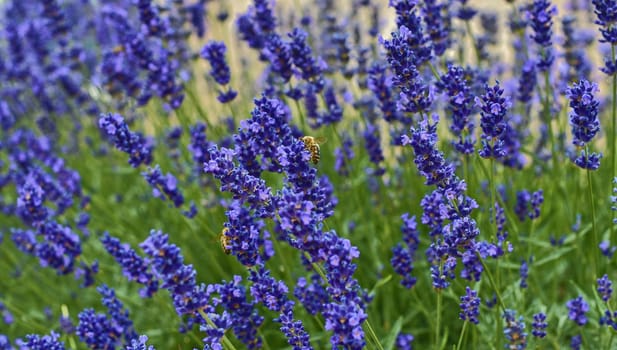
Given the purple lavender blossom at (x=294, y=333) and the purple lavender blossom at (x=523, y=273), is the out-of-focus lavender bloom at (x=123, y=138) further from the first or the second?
the purple lavender blossom at (x=523, y=273)

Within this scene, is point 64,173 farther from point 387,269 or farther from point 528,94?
point 528,94

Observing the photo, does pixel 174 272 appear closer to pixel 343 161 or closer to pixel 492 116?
pixel 492 116

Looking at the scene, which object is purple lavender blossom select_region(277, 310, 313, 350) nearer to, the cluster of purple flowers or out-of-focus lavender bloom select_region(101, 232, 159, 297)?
the cluster of purple flowers

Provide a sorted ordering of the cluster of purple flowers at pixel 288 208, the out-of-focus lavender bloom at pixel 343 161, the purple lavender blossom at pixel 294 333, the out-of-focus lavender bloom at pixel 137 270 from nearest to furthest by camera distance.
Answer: the cluster of purple flowers at pixel 288 208 → the purple lavender blossom at pixel 294 333 → the out-of-focus lavender bloom at pixel 137 270 → the out-of-focus lavender bloom at pixel 343 161

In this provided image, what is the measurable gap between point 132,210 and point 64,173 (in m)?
0.67

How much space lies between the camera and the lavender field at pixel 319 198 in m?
2.34

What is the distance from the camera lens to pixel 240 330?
261 cm

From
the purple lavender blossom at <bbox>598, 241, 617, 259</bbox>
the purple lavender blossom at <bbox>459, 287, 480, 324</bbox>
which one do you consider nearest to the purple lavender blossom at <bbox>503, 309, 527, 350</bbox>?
the purple lavender blossom at <bbox>459, 287, 480, 324</bbox>

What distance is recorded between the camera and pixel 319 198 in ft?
7.48

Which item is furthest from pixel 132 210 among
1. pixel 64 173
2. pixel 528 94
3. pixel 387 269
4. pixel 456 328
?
pixel 528 94

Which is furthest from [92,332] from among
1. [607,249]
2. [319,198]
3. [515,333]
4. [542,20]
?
[542,20]

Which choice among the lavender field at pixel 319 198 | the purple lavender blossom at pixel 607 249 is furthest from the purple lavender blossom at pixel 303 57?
the purple lavender blossom at pixel 607 249

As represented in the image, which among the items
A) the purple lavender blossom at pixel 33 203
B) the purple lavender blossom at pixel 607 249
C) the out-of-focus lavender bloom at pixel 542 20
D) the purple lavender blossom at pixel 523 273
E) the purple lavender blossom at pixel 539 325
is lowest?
the purple lavender blossom at pixel 539 325

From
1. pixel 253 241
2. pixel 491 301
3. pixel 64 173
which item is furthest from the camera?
pixel 64 173
